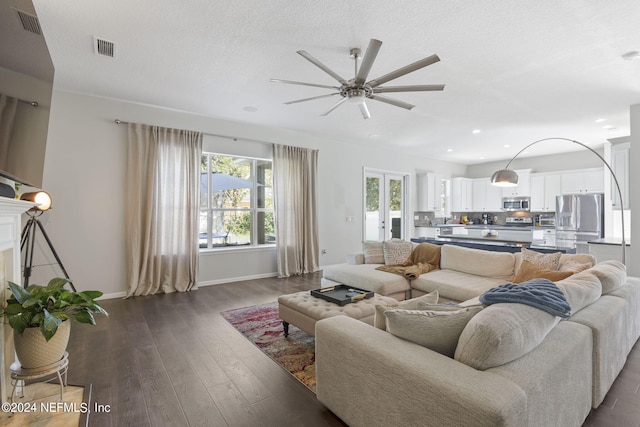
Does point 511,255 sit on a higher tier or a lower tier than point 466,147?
lower

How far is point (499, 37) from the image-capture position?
2.66 m

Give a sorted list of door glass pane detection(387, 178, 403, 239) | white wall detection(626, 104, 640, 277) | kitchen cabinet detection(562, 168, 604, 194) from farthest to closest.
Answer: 1. door glass pane detection(387, 178, 403, 239)
2. kitchen cabinet detection(562, 168, 604, 194)
3. white wall detection(626, 104, 640, 277)

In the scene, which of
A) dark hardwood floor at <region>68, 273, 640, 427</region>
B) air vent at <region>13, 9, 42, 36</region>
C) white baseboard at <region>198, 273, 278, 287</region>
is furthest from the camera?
white baseboard at <region>198, 273, 278, 287</region>

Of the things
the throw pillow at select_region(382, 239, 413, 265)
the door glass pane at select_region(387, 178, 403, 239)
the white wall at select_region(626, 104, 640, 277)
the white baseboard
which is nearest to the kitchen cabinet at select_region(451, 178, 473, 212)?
the door glass pane at select_region(387, 178, 403, 239)

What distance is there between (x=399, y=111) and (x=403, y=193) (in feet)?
12.4

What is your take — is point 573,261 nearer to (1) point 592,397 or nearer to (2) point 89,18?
(1) point 592,397

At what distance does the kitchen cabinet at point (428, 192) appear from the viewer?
834 centimetres

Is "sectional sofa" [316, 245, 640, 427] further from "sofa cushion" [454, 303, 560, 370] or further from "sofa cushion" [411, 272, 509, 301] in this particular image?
"sofa cushion" [411, 272, 509, 301]

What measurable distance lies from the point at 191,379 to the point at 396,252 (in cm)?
304

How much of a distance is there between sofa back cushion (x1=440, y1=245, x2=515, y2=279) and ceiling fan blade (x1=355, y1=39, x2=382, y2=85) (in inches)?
104

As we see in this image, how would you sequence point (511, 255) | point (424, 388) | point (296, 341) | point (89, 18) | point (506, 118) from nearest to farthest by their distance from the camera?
point (424, 388), point (89, 18), point (296, 341), point (511, 255), point (506, 118)

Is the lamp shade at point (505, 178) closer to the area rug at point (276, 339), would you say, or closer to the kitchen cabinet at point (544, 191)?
the area rug at point (276, 339)

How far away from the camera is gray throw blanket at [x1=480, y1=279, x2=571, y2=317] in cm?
151

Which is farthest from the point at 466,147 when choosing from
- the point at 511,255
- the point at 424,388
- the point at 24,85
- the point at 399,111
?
the point at 24,85
